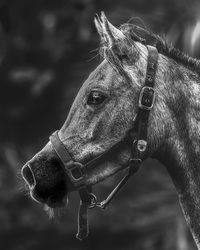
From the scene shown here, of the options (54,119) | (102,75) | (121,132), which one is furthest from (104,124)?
(54,119)

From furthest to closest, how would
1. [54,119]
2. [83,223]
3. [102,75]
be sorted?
1. [54,119]
2. [83,223]
3. [102,75]

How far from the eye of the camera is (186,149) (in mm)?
4516

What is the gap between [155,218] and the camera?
470 inches

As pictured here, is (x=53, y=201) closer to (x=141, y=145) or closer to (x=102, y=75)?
(x=141, y=145)

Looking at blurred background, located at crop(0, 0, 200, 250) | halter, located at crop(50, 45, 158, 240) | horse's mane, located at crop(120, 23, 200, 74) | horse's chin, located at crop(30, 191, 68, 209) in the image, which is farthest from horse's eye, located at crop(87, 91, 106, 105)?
blurred background, located at crop(0, 0, 200, 250)

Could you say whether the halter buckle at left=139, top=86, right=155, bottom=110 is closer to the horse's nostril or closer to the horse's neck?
the horse's neck

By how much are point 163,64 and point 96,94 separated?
0.52 meters

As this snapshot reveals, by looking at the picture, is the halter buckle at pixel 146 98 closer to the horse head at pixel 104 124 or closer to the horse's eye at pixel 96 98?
the horse head at pixel 104 124

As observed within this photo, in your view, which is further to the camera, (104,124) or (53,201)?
(53,201)

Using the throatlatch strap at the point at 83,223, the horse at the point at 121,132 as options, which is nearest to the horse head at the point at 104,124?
the horse at the point at 121,132

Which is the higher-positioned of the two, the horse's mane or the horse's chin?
the horse's mane

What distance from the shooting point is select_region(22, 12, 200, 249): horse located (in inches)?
175

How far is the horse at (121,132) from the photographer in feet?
14.6

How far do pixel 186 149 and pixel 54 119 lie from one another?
7.37 metres
